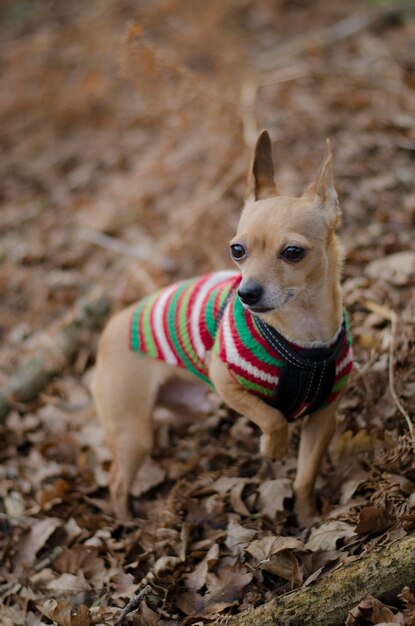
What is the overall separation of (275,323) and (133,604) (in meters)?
1.57

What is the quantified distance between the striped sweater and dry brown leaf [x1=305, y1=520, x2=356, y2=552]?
2.02ft

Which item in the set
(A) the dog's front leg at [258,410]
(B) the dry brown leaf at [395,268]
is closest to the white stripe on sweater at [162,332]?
(A) the dog's front leg at [258,410]

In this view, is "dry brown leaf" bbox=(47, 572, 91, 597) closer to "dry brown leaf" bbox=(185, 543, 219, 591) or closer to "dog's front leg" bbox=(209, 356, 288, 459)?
"dry brown leaf" bbox=(185, 543, 219, 591)

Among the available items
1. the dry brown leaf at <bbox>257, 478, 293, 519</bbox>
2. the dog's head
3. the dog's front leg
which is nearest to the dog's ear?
the dog's head

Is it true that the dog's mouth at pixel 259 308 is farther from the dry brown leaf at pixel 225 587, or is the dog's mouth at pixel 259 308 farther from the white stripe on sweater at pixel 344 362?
the dry brown leaf at pixel 225 587

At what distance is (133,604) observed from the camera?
3.10 meters

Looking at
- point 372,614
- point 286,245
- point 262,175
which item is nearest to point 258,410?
point 286,245

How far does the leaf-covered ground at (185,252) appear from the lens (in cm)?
341

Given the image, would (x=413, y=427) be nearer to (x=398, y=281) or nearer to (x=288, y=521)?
(x=288, y=521)

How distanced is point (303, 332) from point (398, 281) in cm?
168

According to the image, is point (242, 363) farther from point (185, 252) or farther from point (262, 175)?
point (185, 252)

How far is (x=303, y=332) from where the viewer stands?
133 inches

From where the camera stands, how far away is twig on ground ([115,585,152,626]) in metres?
3.04

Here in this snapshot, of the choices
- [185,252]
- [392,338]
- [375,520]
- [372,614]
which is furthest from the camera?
[185,252]
